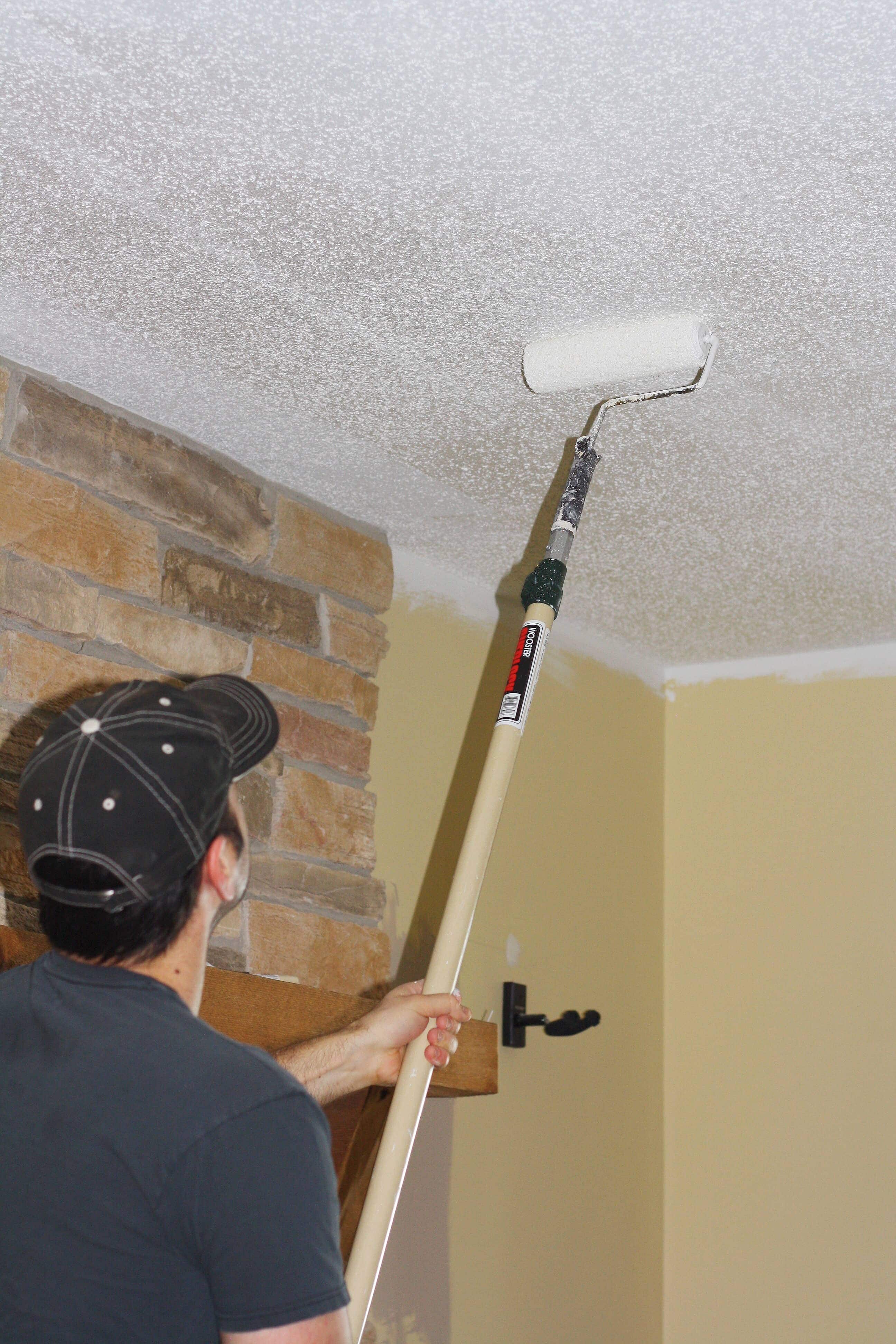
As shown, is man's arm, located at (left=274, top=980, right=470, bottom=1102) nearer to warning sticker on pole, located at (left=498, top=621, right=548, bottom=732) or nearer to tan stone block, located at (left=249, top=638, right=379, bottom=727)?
warning sticker on pole, located at (left=498, top=621, right=548, bottom=732)

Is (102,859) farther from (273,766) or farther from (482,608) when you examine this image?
(482,608)

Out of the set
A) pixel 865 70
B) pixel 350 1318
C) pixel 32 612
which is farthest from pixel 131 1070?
pixel 865 70

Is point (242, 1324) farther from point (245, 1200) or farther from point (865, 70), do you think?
point (865, 70)

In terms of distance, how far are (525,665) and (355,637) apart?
722 millimetres

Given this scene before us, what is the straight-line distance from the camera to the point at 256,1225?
725mm

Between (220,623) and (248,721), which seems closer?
(248,721)

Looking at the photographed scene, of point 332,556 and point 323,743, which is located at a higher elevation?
point 332,556

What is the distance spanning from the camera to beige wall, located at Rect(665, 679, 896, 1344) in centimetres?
221

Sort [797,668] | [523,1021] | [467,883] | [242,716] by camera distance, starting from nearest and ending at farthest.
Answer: [242,716] < [467,883] < [523,1021] < [797,668]

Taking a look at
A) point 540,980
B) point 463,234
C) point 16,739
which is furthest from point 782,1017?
point 463,234

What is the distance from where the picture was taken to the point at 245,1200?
2.39ft

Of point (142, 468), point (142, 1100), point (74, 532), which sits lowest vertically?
point (142, 1100)

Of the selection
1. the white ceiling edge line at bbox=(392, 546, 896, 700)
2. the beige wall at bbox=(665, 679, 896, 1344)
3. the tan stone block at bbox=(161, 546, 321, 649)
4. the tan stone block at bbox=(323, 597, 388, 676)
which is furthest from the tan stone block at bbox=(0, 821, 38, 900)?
the beige wall at bbox=(665, 679, 896, 1344)

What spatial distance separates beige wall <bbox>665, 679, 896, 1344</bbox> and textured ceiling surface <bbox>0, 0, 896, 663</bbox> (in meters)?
0.67
